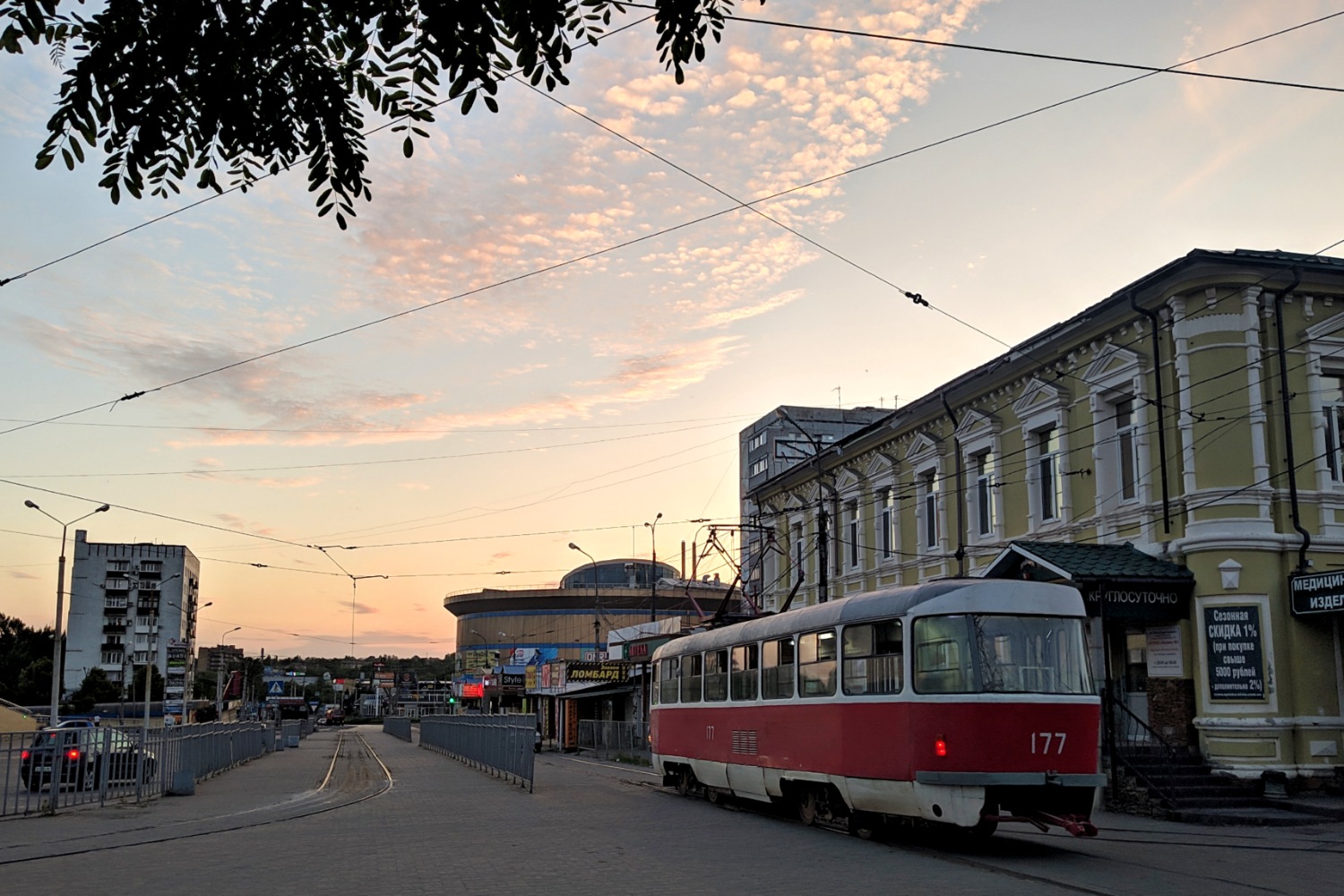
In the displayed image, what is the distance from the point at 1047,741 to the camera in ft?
46.7

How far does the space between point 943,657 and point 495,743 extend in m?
20.2

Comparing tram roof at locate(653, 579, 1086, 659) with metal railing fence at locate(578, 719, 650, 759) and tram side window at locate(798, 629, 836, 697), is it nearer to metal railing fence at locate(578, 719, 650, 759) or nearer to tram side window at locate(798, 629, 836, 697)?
tram side window at locate(798, 629, 836, 697)

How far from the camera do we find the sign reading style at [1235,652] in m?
20.9

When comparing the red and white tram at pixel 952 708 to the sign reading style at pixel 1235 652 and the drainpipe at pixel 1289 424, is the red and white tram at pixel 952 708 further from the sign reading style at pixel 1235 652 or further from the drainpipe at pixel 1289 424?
the drainpipe at pixel 1289 424

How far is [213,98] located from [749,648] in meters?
14.5

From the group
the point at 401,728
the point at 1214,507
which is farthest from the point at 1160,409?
the point at 401,728

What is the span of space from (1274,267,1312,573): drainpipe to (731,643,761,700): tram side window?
9.69 metres

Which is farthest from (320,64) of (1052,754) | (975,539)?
(975,539)

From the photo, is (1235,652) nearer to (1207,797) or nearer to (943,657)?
(1207,797)

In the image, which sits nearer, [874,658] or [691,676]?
[874,658]

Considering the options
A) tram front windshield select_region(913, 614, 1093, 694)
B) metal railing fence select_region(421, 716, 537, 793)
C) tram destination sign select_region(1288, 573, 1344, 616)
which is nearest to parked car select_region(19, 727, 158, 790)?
metal railing fence select_region(421, 716, 537, 793)

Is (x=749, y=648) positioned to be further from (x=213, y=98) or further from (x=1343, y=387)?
(x=213, y=98)

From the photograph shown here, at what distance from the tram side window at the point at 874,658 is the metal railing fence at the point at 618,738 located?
99.5 feet

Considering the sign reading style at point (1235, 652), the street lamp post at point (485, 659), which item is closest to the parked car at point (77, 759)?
the sign reading style at point (1235, 652)
